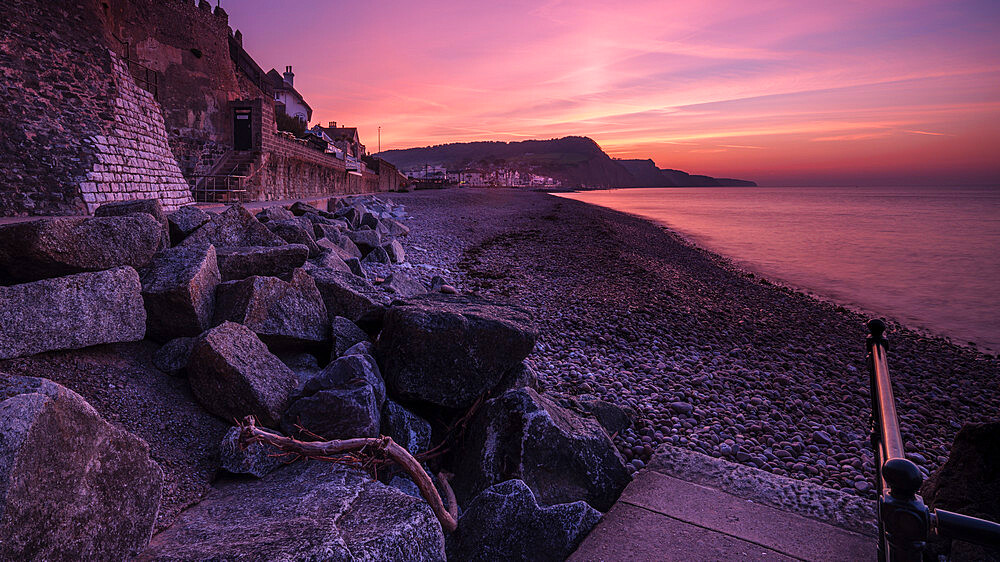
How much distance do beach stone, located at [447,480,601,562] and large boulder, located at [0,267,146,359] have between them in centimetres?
227

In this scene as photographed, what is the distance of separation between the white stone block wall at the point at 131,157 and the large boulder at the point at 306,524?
10943 mm

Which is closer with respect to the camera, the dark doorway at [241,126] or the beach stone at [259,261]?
the beach stone at [259,261]

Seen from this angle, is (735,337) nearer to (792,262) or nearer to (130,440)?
(130,440)

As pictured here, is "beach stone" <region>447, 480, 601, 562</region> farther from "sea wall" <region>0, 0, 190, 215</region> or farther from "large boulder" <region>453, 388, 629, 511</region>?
"sea wall" <region>0, 0, 190, 215</region>

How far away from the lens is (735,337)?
7.66 meters

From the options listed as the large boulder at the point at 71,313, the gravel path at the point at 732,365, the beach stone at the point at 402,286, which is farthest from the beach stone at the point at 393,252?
the large boulder at the point at 71,313

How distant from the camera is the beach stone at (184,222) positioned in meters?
4.04

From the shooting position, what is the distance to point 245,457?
2.39 meters

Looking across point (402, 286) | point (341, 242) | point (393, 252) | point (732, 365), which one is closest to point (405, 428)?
point (402, 286)

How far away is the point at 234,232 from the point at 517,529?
3727 millimetres

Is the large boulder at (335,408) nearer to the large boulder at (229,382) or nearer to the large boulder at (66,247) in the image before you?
the large boulder at (229,382)

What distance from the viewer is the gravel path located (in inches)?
170

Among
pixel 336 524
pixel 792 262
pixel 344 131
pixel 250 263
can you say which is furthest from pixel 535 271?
pixel 344 131

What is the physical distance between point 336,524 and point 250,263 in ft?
9.14
